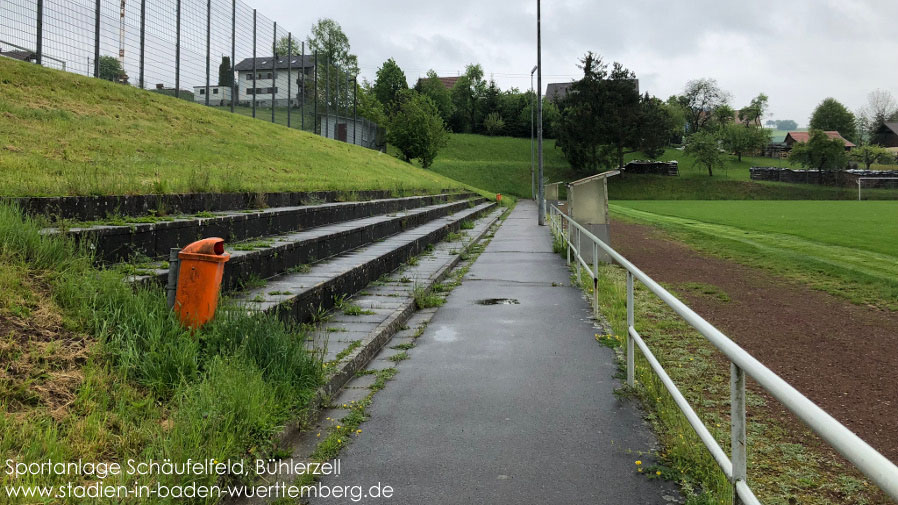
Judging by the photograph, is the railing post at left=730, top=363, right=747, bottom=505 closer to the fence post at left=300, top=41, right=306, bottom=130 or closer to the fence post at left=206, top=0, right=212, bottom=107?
the fence post at left=206, top=0, right=212, bottom=107

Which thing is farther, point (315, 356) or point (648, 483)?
point (315, 356)

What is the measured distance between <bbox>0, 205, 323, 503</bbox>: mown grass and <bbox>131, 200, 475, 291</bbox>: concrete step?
0.55 metres

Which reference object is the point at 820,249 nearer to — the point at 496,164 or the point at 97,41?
the point at 97,41

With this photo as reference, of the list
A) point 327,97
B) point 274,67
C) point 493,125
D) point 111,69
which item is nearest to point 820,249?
point 111,69

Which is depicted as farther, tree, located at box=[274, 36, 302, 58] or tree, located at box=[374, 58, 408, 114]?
tree, located at box=[374, 58, 408, 114]

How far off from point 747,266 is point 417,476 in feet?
36.8

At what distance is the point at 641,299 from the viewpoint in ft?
29.7

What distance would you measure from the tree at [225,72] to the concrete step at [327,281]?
1194cm

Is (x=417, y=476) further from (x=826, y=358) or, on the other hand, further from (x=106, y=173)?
(x=106, y=173)

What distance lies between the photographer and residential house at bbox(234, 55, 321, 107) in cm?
2259

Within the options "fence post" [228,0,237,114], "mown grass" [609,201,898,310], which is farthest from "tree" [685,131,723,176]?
"fence post" [228,0,237,114]

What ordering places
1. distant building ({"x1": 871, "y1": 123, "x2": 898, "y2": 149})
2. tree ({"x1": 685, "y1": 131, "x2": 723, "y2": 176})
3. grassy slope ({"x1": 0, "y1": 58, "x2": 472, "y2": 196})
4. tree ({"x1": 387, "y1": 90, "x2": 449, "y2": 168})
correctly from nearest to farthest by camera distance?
grassy slope ({"x1": 0, "y1": 58, "x2": 472, "y2": 196}) < tree ({"x1": 387, "y1": 90, "x2": 449, "y2": 168}) < tree ({"x1": 685, "y1": 131, "x2": 723, "y2": 176}) < distant building ({"x1": 871, "y1": 123, "x2": 898, "y2": 149})

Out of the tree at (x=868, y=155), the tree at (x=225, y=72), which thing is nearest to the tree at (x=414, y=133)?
the tree at (x=225, y=72)

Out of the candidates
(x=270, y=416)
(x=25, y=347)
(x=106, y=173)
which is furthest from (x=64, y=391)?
(x=106, y=173)
